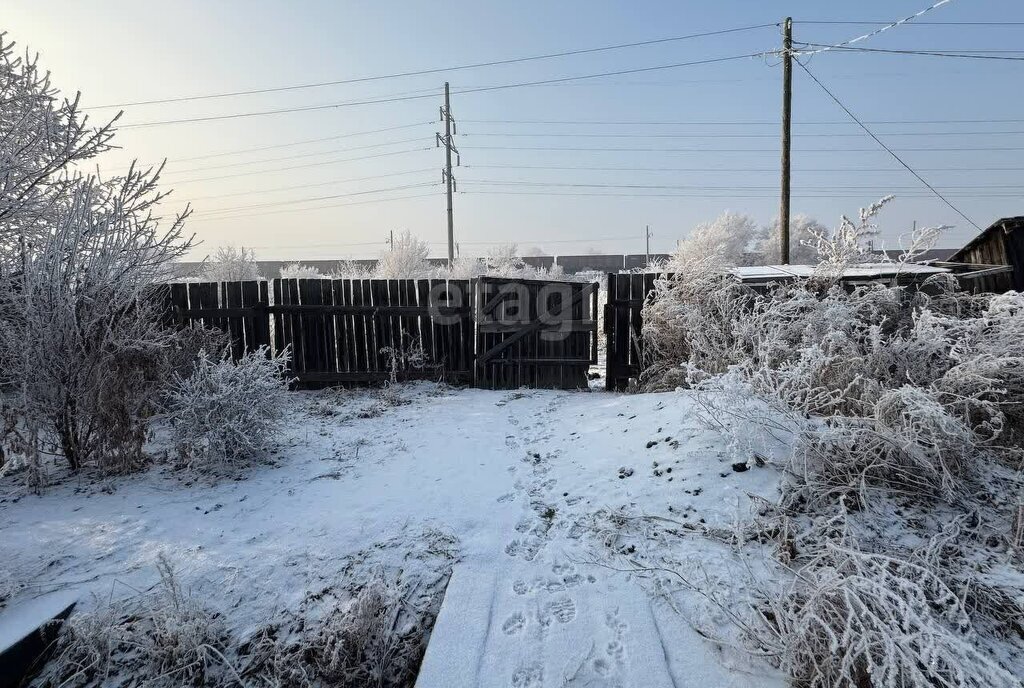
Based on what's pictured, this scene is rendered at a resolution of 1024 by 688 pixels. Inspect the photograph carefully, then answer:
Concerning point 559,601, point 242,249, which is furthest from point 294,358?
point 242,249

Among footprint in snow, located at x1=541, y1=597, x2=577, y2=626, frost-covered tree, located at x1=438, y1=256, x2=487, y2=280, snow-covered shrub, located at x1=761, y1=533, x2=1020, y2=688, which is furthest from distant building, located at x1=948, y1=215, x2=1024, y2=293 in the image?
frost-covered tree, located at x1=438, y1=256, x2=487, y2=280

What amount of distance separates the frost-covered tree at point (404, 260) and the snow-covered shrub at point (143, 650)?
2192 centimetres

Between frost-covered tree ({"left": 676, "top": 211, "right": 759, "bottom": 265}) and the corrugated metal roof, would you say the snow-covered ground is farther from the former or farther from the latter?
frost-covered tree ({"left": 676, "top": 211, "right": 759, "bottom": 265})

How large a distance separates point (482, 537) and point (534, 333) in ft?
16.9

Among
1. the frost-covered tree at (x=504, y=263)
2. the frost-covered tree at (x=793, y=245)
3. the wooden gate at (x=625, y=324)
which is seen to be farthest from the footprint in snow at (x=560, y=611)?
the frost-covered tree at (x=793, y=245)

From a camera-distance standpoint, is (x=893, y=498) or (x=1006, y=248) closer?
(x=893, y=498)

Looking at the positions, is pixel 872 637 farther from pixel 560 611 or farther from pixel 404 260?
pixel 404 260

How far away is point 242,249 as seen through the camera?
25.7 metres

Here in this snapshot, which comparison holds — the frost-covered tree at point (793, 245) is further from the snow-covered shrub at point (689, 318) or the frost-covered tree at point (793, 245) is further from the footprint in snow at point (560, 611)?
the footprint in snow at point (560, 611)

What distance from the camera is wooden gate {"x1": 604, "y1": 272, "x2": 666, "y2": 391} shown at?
24.7 feet

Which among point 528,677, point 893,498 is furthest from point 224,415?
point 893,498

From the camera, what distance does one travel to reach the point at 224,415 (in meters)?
4.41

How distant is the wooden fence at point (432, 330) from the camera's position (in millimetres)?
7988

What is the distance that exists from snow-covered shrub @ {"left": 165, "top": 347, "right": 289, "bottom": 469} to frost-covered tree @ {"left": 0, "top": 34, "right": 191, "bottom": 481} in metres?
0.36
